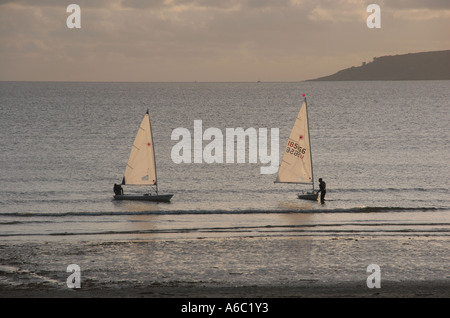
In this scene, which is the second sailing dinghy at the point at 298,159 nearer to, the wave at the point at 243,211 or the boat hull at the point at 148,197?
the wave at the point at 243,211

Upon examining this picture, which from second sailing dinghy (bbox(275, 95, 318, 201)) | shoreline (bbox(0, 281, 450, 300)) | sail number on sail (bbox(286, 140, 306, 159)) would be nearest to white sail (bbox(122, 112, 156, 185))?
second sailing dinghy (bbox(275, 95, 318, 201))

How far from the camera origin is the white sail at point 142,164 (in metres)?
53.6

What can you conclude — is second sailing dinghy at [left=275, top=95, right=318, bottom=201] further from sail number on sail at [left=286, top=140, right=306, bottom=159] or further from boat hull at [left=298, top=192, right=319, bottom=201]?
boat hull at [left=298, top=192, right=319, bottom=201]

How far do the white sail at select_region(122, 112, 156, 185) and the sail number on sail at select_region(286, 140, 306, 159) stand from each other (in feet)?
36.8

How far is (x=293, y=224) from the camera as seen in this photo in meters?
40.0

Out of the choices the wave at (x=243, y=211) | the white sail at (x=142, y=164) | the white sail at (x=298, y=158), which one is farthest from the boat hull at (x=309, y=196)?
the white sail at (x=142, y=164)

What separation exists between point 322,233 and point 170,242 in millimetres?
8680

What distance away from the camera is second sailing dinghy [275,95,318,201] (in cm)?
5322

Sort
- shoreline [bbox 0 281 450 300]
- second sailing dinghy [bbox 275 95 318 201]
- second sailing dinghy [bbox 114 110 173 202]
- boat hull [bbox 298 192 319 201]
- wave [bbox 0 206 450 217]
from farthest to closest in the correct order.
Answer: second sailing dinghy [bbox 114 110 173 202]
second sailing dinghy [bbox 275 95 318 201]
boat hull [bbox 298 192 319 201]
wave [bbox 0 206 450 217]
shoreline [bbox 0 281 450 300]

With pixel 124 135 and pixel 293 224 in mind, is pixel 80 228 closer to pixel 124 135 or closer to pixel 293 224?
pixel 293 224

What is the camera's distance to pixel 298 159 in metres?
53.9

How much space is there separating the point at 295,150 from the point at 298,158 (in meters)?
0.70

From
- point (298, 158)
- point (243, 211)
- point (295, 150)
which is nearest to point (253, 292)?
point (243, 211)

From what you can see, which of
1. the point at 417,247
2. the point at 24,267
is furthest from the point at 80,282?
the point at 417,247
